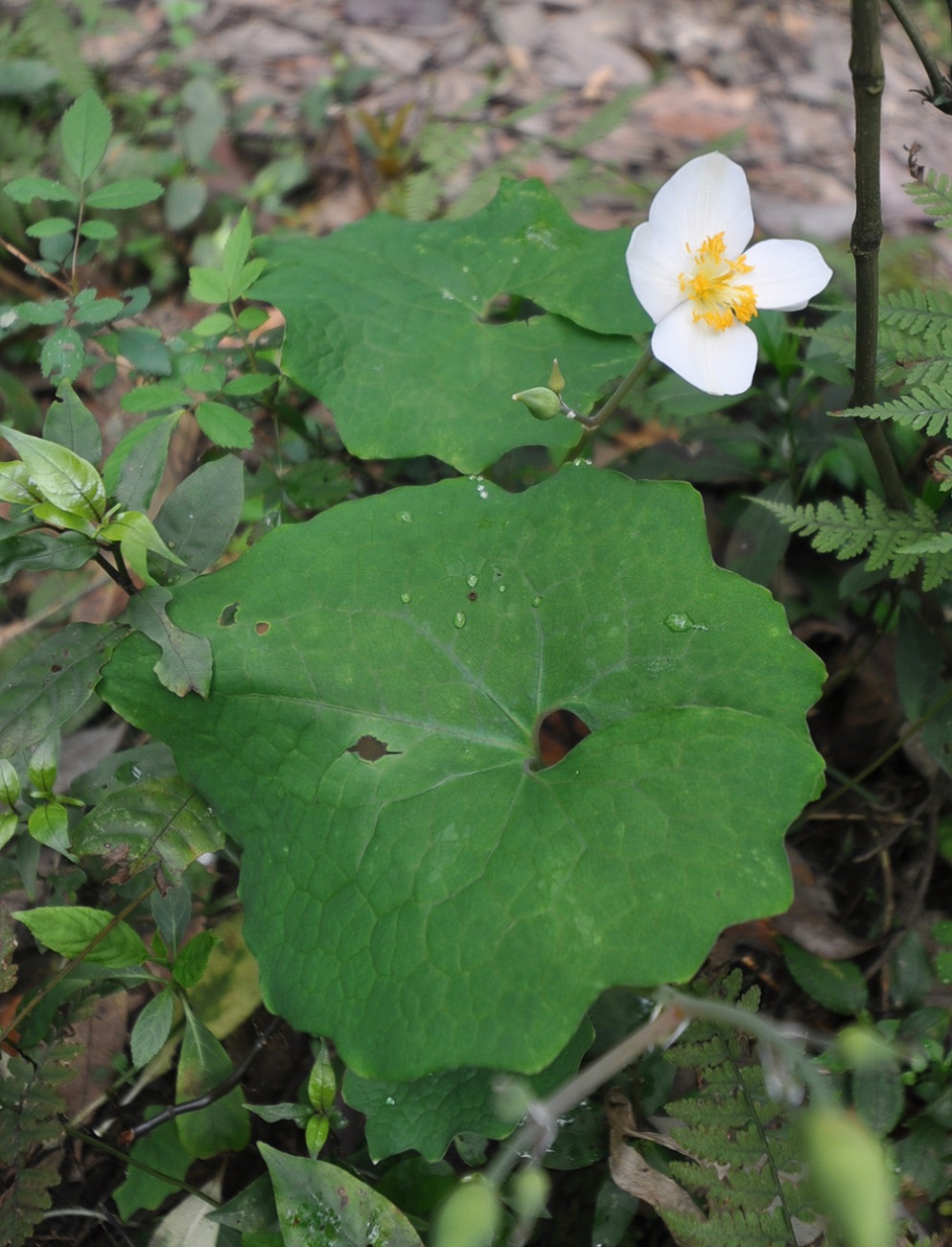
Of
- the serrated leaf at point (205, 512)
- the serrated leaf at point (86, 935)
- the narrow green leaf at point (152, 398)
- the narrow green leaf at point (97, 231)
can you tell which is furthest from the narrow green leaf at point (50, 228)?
the serrated leaf at point (86, 935)

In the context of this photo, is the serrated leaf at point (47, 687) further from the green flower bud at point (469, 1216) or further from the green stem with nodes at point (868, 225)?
the green stem with nodes at point (868, 225)

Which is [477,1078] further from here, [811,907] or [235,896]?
[811,907]

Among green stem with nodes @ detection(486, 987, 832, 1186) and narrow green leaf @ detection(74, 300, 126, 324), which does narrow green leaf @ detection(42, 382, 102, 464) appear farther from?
green stem with nodes @ detection(486, 987, 832, 1186)

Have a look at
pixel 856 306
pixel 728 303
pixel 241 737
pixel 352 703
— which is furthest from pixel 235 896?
pixel 856 306

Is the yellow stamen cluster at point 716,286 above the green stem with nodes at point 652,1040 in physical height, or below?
above

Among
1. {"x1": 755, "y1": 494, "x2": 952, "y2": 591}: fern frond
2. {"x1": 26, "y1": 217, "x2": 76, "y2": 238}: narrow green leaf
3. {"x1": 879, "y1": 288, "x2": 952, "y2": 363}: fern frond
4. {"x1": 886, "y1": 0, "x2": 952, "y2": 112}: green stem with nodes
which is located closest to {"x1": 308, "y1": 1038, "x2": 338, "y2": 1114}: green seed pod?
{"x1": 755, "y1": 494, "x2": 952, "y2": 591}: fern frond
